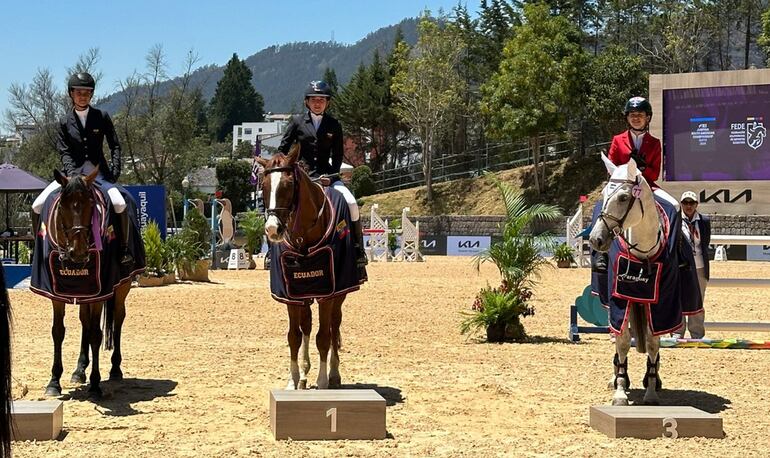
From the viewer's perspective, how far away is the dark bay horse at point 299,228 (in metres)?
8.14

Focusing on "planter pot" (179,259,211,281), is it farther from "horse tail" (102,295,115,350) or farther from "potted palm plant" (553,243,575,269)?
"horse tail" (102,295,115,350)

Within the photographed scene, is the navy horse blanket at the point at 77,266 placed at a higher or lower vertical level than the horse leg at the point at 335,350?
higher

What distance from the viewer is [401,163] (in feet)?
241

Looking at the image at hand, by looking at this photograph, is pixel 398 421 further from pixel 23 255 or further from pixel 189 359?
pixel 23 255

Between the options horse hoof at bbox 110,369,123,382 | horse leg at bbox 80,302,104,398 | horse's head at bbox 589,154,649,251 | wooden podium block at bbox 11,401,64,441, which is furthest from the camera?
horse hoof at bbox 110,369,123,382

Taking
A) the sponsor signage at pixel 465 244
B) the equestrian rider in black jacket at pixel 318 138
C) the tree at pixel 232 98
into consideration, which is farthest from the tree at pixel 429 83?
the tree at pixel 232 98

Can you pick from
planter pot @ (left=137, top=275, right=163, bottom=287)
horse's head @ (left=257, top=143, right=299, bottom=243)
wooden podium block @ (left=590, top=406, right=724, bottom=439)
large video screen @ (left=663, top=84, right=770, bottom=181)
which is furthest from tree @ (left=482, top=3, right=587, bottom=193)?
wooden podium block @ (left=590, top=406, right=724, bottom=439)

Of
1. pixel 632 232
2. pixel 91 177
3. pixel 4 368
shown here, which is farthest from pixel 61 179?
pixel 4 368

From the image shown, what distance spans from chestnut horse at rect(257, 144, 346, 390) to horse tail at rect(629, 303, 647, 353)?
8.44ft

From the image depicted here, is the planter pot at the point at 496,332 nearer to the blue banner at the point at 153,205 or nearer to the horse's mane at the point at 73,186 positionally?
the horse's mane at the point at 73,186

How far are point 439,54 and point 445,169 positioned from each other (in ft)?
24.0

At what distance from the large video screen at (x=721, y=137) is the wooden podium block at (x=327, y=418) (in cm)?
2856

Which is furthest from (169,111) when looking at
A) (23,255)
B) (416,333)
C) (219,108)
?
(219,108)

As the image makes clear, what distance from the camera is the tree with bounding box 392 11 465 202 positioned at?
5706cm
